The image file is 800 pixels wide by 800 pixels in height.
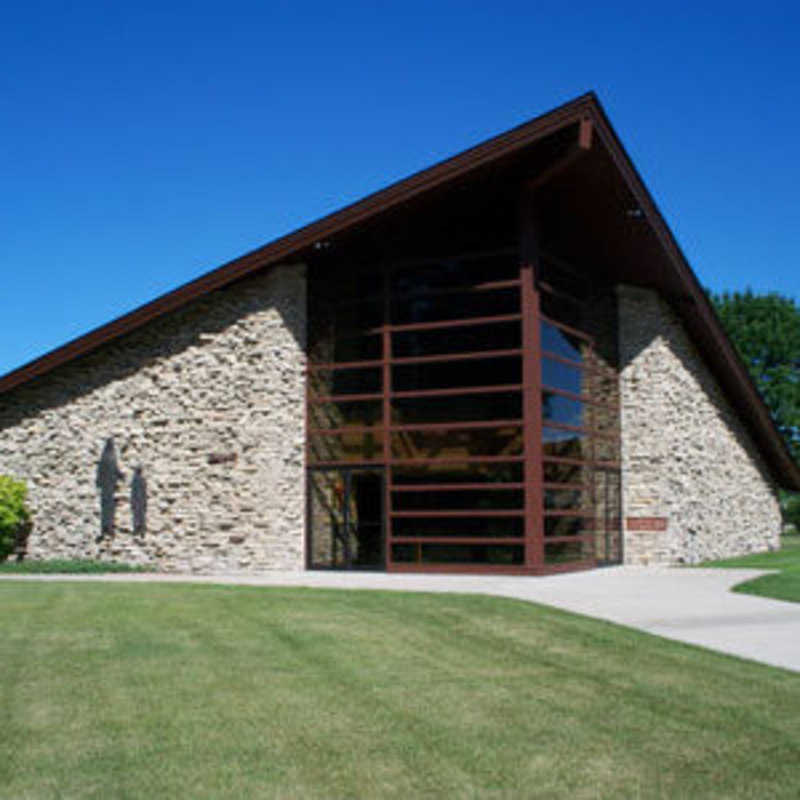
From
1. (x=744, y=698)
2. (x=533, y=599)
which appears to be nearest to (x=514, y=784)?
(x=744, y=698)

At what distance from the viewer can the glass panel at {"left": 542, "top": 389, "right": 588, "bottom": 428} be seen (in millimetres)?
19000

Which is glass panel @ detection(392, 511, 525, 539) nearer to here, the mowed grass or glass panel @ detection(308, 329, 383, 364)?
glass panel @ detection(308, 329, 383, 364)

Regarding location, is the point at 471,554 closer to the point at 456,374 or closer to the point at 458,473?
the point at 458,473

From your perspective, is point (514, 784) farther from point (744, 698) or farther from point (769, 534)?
point (769, 534)

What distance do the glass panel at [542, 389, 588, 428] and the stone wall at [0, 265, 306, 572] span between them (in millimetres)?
5128

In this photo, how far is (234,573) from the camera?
64.4 ft

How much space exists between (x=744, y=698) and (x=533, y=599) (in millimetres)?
6401

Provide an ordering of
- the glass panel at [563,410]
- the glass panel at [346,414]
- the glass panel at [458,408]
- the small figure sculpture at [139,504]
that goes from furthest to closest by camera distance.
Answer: the small figure sculpture at [139,504]
the glass panel at [346,414]
the glass panel at [563,410]
the glass panel at [458,408]

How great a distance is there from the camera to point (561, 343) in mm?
20125

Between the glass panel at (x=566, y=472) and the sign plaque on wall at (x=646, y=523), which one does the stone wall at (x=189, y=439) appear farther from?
the sign plaque on wall at (x=646, y=523)

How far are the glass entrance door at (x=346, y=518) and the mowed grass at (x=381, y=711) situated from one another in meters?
8.47

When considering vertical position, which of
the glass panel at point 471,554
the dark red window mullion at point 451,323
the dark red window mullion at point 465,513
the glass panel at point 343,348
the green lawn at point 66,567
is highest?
the dark red window mullion at point 451,323

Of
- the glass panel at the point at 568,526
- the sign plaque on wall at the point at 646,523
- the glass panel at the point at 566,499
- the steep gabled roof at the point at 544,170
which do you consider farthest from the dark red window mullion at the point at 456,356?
the sign plaque on wall at the point at 646,523

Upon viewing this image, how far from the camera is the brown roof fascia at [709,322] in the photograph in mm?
18672
